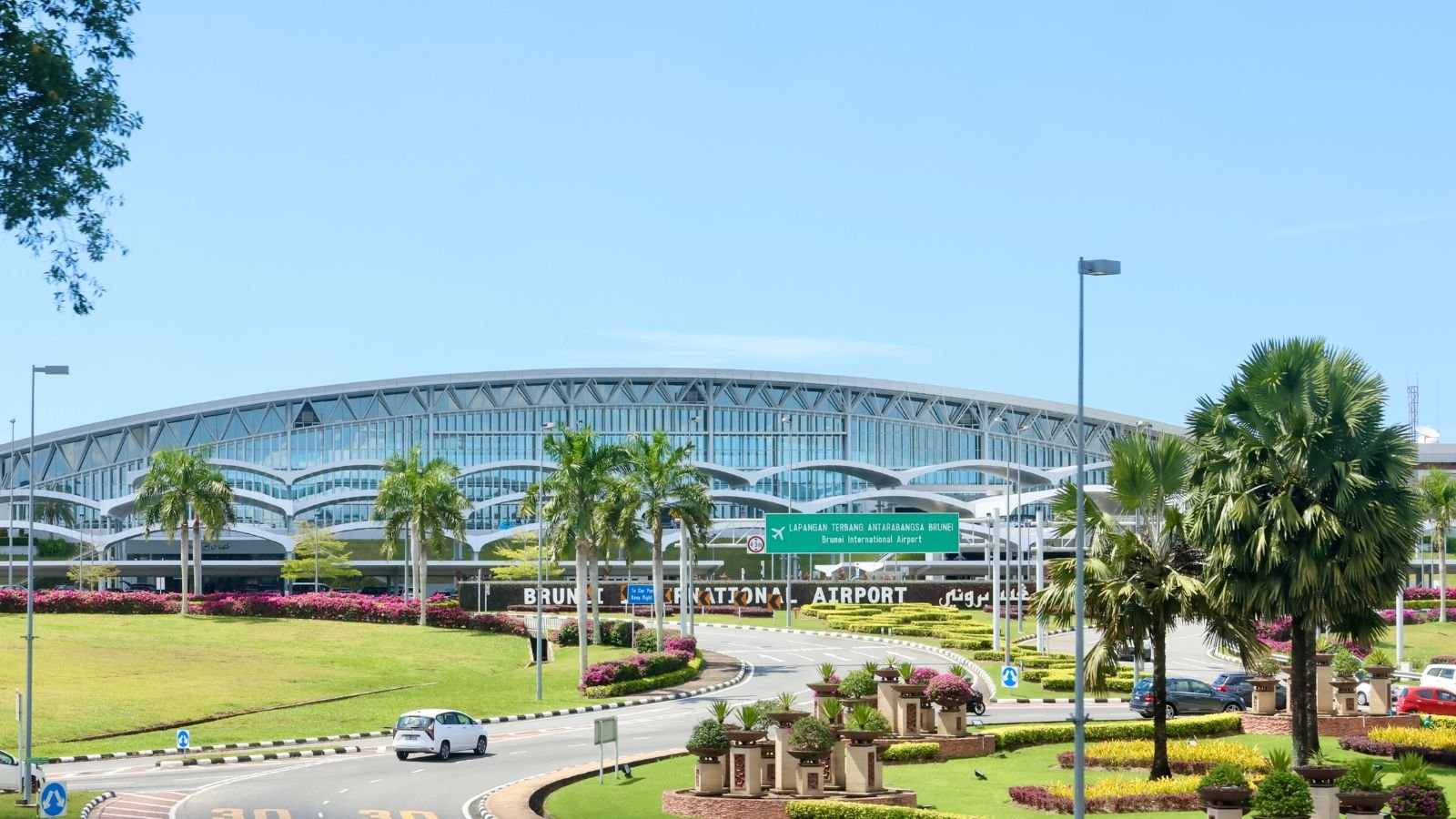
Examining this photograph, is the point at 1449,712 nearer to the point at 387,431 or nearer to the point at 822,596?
the point at 822,596

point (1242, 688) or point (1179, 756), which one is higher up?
point (1179, 756)

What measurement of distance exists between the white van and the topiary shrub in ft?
83.1

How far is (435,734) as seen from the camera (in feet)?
144

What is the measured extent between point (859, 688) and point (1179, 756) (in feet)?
30.0

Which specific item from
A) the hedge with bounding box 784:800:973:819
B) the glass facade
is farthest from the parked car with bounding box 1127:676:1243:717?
the glass facade

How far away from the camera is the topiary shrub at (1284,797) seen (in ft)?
86.4

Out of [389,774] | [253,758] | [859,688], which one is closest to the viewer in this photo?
[389,774]

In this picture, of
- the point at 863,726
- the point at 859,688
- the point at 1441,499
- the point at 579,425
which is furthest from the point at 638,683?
the point at 579,425

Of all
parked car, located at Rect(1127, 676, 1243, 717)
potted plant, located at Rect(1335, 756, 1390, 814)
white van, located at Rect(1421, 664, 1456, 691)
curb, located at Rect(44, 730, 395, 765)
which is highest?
potted plant, located at Rect(1335, 756, 1390, 814)

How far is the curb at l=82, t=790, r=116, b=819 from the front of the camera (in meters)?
33.0

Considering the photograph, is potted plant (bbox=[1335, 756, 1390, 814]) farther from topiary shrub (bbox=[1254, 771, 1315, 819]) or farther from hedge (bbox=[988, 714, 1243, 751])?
hedge (bbox=[988, 714, 1243, 751])

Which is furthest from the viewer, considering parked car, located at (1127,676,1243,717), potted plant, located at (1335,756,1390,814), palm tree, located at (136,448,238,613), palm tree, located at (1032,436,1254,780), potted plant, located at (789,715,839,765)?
palm tree, located at (136,448,238,613)

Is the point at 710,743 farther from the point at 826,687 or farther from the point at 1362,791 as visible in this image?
the point at 1362,791

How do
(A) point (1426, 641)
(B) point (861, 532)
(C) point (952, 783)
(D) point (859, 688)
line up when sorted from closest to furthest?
1. (C) point (952, 783)
2. (D) point (859, 688)
3. (A) point (1426, 641)
4. (B) point (861, 532)
